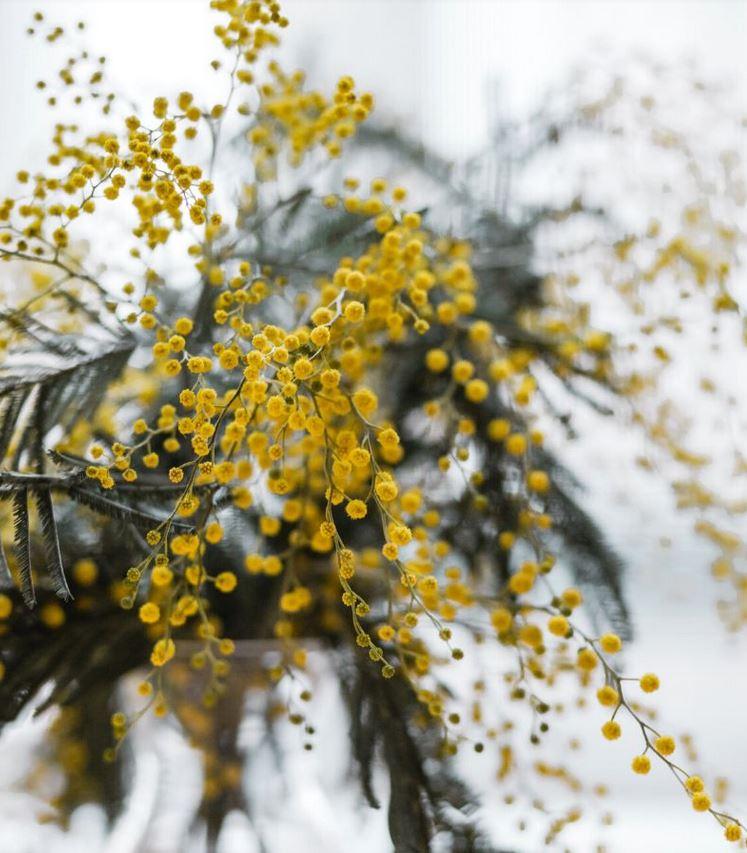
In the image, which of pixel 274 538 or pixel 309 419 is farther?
pixel 274 538

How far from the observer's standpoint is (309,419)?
382mm

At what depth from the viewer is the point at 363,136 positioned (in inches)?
27.2

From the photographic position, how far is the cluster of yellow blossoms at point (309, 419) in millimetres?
390

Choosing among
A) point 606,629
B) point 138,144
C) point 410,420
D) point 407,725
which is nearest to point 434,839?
point 407,725

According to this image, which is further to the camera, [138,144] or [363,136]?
[363,136]

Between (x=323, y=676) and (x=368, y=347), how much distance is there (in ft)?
0.71

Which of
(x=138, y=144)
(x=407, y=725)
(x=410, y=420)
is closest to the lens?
(x=138, y=144)

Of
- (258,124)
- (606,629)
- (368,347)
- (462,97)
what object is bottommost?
(606,629)

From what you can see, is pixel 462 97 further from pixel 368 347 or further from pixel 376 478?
pixel 376 478

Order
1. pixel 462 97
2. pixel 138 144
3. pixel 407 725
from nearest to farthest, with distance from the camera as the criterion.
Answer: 1. pixel 138 144
2. pixel 407 725
3. pixel 462 97

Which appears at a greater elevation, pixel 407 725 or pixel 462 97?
pixel 462 97

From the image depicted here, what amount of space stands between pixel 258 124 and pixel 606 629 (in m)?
0.41

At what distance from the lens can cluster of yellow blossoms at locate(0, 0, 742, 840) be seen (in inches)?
15.4

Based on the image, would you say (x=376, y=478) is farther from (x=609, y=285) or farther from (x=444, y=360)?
(x=609, y=285)
